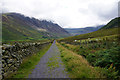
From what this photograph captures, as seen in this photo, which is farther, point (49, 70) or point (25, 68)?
point (25, 68)

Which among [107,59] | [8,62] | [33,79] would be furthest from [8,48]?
[107,59]

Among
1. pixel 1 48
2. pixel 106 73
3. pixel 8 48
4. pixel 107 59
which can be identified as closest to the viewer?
pixel 106 73

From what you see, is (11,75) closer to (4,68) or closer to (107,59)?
(4,68)

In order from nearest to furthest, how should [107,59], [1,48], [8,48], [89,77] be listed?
[89,77] → [1,48] → [8,48] → [107,59]

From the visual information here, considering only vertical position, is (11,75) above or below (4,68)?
below

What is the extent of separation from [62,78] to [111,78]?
12.4 ft

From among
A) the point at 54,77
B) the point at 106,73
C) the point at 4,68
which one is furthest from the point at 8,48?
the point at 106,73

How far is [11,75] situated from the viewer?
7.03 metres

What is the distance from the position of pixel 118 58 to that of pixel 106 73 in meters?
2.92

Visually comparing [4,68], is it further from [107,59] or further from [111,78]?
[107,59]

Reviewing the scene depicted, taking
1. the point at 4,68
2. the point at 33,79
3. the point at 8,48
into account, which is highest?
the point at 8,48

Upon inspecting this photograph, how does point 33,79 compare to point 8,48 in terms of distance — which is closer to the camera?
point 33,79

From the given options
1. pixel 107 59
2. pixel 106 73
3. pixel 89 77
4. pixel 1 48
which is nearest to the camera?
pixel 89 77

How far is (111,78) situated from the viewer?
6285 mm
